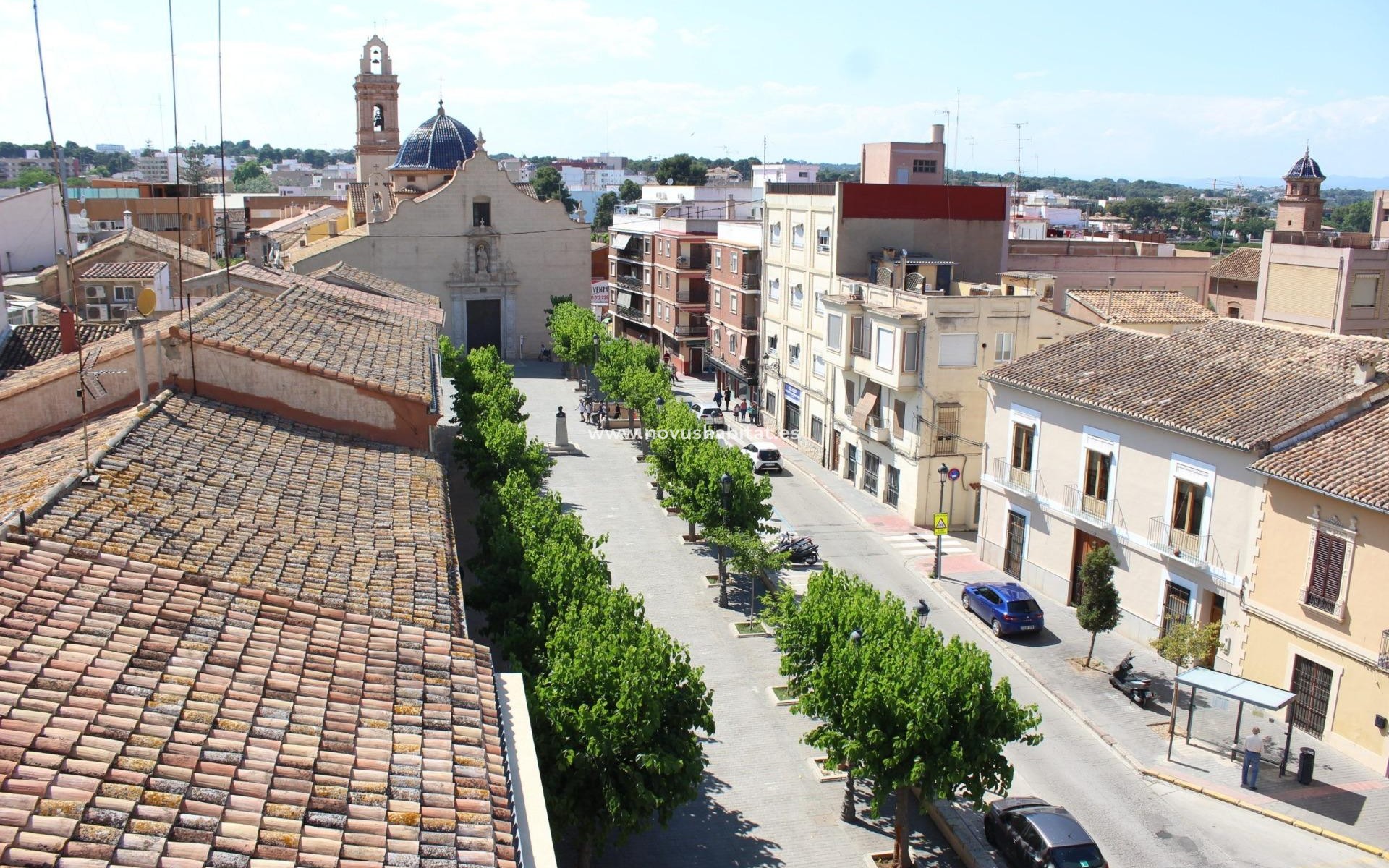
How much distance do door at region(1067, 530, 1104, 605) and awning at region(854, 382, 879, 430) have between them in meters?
12.4

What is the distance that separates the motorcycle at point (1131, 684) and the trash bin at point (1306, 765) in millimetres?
3995

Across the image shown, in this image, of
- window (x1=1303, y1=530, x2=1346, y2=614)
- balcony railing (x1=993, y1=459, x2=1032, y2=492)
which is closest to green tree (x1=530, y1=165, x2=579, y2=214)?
balcony railing (x1=993, y1=459, x2=1032, y2=492)

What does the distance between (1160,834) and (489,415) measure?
2284 centimetres

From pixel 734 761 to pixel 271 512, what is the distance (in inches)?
449

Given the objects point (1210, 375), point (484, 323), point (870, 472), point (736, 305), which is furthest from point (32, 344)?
point (484, 323)

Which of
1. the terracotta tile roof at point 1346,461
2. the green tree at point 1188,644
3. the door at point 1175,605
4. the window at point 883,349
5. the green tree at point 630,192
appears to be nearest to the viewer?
the terracotta tile roof at point 1346,461

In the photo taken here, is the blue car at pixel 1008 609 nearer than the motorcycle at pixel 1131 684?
No

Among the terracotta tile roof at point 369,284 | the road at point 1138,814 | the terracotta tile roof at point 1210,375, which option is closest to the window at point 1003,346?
the terracotta tile roof at point 1210,375

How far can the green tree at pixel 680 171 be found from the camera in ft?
531

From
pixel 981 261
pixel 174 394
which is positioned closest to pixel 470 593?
pixel 174 394

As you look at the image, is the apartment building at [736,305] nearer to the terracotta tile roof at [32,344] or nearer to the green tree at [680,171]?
the terracotta tile roof at [32,344]

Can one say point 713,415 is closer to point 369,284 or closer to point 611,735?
point 369,284

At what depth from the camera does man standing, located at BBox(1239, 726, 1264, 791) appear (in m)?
21.4

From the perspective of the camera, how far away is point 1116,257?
5209 centimetres
